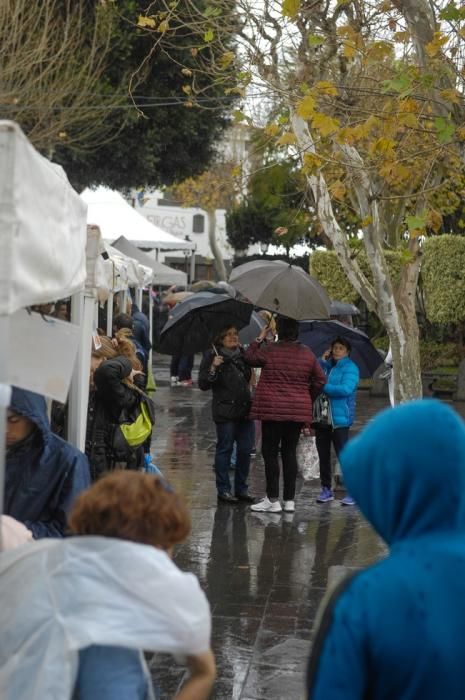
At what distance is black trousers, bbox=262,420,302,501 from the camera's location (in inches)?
406

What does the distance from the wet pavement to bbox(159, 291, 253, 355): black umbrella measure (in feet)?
4.83

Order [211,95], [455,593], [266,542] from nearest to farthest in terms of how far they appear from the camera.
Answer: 1. [455,593]
2. [266,542]
3. [211,95]

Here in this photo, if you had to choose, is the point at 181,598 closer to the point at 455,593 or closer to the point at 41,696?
the point at 41,696

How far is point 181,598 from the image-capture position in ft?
9.46

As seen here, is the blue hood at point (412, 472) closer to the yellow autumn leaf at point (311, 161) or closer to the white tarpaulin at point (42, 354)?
the white tarpaulin at point (42, 354)

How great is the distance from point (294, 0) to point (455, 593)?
5927 millimetres

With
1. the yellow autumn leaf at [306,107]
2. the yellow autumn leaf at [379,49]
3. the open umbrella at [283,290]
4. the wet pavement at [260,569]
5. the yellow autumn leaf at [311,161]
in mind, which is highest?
the yellow autumn leaf at [379,49]

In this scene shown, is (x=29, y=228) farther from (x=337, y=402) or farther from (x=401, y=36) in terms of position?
(x=337, y=402)

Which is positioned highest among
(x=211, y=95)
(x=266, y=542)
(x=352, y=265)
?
(x=211, y=95)

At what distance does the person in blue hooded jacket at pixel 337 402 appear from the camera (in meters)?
11.0

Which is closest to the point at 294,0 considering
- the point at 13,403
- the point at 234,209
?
the point at 13,403

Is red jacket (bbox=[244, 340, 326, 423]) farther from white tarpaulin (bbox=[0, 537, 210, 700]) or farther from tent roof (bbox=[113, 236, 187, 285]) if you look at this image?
tent roof (bbox=[113, 236, 187, 285])

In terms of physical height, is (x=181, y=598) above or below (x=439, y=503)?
below

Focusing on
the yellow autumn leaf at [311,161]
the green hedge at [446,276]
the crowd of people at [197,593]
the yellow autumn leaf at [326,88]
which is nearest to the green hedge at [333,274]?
the green hedge at [446,276]
